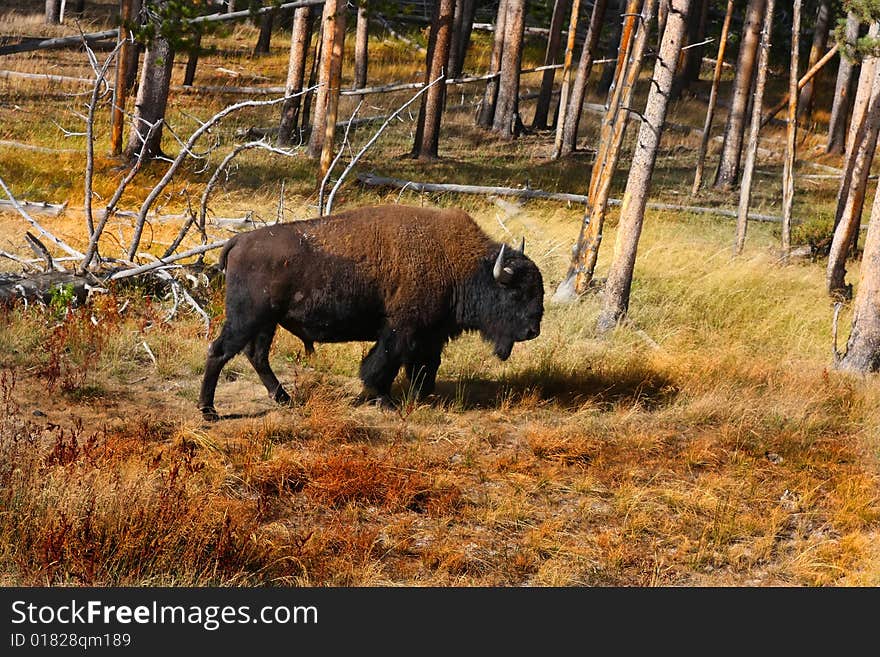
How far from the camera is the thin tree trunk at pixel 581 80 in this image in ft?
80.7

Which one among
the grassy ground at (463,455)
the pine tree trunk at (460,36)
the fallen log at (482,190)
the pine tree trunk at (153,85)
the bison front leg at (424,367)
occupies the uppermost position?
the pine tree trunk at (460,36)

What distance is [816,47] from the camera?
28.3 metres

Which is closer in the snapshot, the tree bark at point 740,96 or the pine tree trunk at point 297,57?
the tree bark at point 740,96

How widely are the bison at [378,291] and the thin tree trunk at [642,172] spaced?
2.72 meters

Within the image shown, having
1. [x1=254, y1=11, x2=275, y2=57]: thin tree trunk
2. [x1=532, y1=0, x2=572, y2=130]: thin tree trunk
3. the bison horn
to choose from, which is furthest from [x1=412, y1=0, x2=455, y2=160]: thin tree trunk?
[x1=254, y1=11, x2=275, y2=57]: thin tree trunk

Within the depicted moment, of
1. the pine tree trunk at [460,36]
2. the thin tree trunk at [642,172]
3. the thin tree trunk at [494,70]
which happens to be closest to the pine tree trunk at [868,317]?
the thin tree trunk at [642,172]

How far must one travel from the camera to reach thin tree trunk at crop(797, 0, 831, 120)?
2843 cm

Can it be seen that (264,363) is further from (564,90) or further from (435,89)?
(564,90)

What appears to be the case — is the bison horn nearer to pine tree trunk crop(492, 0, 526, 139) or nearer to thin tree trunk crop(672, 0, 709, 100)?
pine tree trunk crop(492, 0, 526, 139)

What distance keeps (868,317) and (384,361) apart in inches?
202

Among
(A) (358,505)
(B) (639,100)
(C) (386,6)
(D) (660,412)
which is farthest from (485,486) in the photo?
(B) (639,100)

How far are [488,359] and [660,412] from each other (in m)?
1.89

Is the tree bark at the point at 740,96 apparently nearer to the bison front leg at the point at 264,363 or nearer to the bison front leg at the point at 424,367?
the bison front leg at the point at 424,367

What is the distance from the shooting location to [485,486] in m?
7.58
